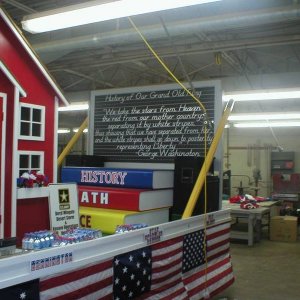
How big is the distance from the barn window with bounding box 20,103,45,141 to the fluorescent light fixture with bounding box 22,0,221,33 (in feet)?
2.56

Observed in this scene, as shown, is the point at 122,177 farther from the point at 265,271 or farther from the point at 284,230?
the point at 284,230

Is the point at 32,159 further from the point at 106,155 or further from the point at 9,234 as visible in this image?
the point at 106,155

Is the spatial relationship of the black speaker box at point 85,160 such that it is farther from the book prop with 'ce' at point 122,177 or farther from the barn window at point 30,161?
the barn window at point 30,161

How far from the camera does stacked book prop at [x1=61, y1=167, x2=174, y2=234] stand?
4121mm

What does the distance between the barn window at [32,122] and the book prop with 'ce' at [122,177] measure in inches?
36.3

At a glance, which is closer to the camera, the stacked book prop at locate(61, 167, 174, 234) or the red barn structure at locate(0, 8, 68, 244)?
the red barn structure at locate(0, 8, 68, 244)

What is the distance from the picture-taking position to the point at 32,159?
4.00 meters

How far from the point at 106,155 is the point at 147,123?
80cm

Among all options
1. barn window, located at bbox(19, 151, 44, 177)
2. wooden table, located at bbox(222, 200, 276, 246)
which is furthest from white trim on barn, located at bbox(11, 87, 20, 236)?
wooden table, located at bbox(222, 200, 276, 246)

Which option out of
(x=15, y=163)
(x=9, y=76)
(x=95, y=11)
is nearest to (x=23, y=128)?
(x=15, y=163)

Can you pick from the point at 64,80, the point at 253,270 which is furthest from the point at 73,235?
the point at 64,80

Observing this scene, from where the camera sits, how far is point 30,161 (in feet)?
13.0

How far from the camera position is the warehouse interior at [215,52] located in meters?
5.63

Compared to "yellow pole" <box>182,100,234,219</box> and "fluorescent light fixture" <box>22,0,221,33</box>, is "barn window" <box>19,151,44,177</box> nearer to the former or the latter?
"fluorescent light fixture" <box>22,0,221,33</box>
